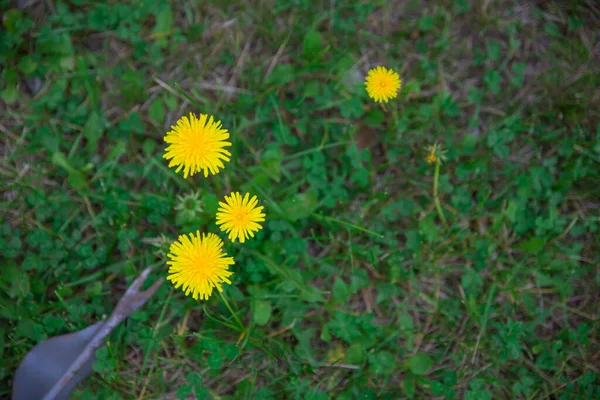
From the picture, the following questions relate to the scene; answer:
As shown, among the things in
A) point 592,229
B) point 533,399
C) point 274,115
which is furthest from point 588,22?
point 533,399

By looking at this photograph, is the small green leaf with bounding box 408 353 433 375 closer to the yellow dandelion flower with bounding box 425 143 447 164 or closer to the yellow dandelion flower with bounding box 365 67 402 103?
the yellow dandelion flower with bounding box 425 143 447 164

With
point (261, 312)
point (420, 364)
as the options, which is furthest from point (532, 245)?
point (261, 312)

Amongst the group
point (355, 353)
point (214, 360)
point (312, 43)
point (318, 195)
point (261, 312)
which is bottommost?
point (214, 360)

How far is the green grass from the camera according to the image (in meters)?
2.43

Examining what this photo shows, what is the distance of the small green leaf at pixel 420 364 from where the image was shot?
250cm

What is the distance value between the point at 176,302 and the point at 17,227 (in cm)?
91

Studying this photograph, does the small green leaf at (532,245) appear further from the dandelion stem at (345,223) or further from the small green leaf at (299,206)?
the small green leaf at (299,206)

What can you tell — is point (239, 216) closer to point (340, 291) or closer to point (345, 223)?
point (345, 223)

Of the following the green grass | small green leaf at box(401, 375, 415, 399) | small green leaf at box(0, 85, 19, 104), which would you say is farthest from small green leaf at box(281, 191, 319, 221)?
small green leaf at box(0, 85, 19, 104)

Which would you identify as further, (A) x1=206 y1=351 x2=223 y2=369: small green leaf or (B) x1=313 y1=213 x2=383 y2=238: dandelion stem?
(B) x1=313 y1=213 x2=383 y2=238: dandelion stem

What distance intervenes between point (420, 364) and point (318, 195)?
39.3 inches

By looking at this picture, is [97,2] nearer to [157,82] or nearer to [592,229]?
[157,82]

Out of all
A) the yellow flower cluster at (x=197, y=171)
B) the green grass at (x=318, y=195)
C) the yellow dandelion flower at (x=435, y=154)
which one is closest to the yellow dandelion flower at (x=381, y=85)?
the green grass at (x=318, y=195)

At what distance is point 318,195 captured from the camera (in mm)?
2578
